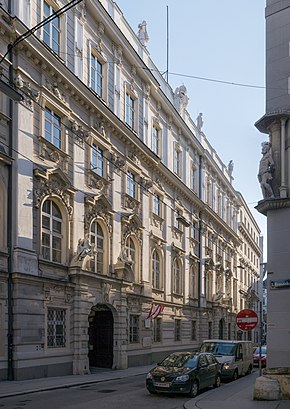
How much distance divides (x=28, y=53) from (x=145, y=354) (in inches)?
735

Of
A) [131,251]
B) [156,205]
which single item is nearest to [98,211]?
[131,251]

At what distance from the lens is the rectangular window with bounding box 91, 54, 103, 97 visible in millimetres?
29742

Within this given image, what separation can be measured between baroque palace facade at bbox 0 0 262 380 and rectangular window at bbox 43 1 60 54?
7cm

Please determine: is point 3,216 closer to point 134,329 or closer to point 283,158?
point 283,158

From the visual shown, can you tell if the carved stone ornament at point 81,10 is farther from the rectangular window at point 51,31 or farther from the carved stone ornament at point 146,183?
the carved stone ornament at point 146,183

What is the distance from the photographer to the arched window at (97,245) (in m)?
29.0

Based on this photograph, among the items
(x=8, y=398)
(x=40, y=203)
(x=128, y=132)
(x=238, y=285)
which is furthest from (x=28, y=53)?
(x=238, y=285)

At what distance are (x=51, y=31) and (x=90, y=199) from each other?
25.1 feet

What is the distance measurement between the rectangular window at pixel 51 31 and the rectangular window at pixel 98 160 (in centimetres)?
535

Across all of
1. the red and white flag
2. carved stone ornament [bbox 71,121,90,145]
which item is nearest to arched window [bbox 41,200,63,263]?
carved stone ornament [bbox 71,121,90,145]

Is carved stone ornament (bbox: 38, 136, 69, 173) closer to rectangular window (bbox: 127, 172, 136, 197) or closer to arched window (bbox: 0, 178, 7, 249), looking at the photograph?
arched window (bbox: 0, 178, 7, 249)

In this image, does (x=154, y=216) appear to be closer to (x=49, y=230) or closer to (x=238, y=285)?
(x=49, y=230)

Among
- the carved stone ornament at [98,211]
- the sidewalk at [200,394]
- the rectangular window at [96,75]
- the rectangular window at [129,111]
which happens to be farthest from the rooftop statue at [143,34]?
the sidewalk at [200,394]

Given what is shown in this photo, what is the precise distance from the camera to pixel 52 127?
83.7ft
